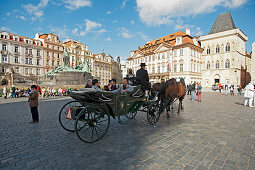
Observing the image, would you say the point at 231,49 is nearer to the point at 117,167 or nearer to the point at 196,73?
the point at 196,73

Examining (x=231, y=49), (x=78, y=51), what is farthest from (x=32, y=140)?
(x=78, y=51)

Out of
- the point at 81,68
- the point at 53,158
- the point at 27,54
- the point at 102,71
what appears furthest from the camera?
the point at 102,71

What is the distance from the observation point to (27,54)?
47594mm

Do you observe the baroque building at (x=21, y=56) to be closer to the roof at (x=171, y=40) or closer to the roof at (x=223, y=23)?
the roof at (x=171, y=40)

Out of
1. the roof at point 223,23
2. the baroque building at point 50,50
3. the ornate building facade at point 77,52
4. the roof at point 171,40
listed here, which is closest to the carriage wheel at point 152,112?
the roof at point 171,40

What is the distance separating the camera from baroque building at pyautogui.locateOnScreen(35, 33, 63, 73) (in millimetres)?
51963

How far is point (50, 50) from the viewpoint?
53.0 meters

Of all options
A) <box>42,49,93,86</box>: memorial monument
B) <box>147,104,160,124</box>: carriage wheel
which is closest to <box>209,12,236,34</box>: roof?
<box>42,49,93,86</box>: memorial monument

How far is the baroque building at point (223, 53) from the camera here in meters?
43.8

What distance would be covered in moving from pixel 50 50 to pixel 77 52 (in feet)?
36.5

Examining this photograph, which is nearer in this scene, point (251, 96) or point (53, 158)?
point (53, 158)

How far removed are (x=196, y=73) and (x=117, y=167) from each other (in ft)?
167

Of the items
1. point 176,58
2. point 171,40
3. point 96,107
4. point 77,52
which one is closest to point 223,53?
point 176,58

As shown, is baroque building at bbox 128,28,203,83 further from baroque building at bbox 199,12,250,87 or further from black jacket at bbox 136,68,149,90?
black jacket at bbox 136,68,149,90
